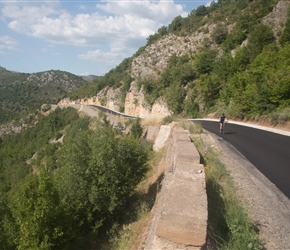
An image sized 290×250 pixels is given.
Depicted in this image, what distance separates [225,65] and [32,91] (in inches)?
6121

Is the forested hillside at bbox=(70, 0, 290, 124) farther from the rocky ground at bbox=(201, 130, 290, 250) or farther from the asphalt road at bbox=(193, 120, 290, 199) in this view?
the rocky ground at bbox=(201, 130, 290, 250)

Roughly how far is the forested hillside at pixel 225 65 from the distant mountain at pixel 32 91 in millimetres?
76896

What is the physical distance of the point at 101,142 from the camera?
10.7 meters

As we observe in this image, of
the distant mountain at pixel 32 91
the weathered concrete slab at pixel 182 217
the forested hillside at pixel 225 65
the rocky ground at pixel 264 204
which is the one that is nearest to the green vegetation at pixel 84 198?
the rocky ground at pixel 264 204

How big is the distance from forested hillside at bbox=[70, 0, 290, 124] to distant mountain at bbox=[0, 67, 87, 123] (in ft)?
252

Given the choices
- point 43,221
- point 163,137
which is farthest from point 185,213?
point 163,137

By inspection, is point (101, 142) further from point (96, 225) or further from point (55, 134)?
→ point (55, 134)

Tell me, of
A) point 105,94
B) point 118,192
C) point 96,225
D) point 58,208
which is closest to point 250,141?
point 118,192

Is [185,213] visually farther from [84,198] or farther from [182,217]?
[84,198]

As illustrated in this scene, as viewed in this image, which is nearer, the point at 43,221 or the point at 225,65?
the point at 43,221

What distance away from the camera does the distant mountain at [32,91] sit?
142000 millimetres

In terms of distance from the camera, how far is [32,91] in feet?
554

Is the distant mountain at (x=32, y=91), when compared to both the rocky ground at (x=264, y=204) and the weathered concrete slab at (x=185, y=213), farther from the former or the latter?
the weathered concrete slab at (x=185, y=213)

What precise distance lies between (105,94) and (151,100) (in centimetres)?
3157
